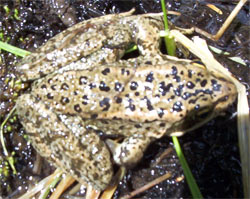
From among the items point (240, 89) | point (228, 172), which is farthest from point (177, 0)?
point (228, 172)

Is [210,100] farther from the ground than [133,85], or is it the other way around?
[133,85]

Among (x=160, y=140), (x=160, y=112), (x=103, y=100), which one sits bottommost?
(x=160, y=140)

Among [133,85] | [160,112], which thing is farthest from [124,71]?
[160,112]

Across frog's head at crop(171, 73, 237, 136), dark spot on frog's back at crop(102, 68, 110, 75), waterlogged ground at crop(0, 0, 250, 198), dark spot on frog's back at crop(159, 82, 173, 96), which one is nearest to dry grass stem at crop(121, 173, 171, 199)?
waterlogged ground at crop(0, 0, 250, 198)

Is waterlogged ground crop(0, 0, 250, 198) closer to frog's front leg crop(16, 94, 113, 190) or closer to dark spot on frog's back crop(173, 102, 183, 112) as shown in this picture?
frog's front leg crop(16, 94, 113, 190)

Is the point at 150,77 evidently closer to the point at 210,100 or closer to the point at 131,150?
the point at 210,100

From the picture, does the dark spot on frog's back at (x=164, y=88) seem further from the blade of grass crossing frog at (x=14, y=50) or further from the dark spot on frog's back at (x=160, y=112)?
the blade of grass crossing frog at (x=14, y=50)

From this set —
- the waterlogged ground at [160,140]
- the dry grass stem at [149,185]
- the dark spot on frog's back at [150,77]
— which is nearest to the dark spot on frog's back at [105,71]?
the dark spot on frog's back at [150,77]
